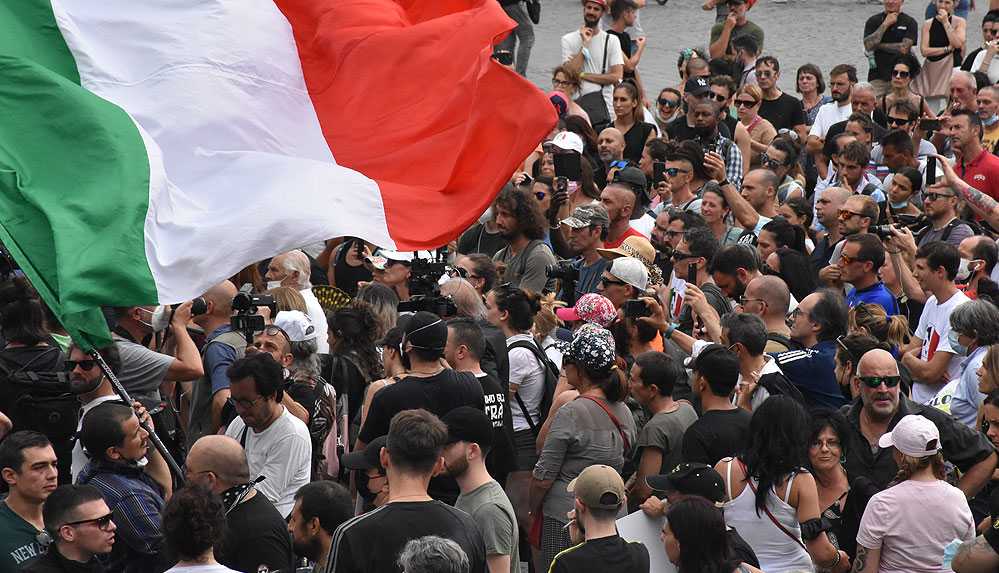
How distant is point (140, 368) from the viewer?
7688 millimetres

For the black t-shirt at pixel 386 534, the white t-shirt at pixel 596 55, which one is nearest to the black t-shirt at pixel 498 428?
the black t-shirt at pixel 386 534

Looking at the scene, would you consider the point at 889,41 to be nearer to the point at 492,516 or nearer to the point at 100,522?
the point at 492,516

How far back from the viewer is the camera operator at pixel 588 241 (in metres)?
9.78

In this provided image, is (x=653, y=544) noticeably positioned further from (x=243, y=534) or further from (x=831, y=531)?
(x=243, y=534)

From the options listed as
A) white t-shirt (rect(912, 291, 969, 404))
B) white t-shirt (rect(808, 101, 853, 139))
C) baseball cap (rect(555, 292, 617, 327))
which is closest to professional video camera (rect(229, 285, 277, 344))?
baseball cap (rect(555, 292, 617, 327))

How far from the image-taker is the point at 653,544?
623 cm

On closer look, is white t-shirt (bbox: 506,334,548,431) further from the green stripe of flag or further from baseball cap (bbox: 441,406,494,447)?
the green stripe of flag

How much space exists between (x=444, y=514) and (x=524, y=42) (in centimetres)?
1347

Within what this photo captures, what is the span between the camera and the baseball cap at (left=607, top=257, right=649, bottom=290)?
8797mm

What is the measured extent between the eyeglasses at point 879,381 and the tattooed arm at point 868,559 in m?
0.91

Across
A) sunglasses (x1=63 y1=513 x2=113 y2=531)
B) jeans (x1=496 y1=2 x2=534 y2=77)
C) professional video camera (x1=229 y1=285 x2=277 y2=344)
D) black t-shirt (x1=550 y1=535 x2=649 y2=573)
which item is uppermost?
black t-shirt (x1=550 y1=535 x2=649 y2=573)

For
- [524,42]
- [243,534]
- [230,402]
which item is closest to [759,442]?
[243,534]

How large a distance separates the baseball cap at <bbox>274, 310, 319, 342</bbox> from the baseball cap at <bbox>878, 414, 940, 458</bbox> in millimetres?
3043

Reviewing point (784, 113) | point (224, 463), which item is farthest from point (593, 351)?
point (784, 113)
